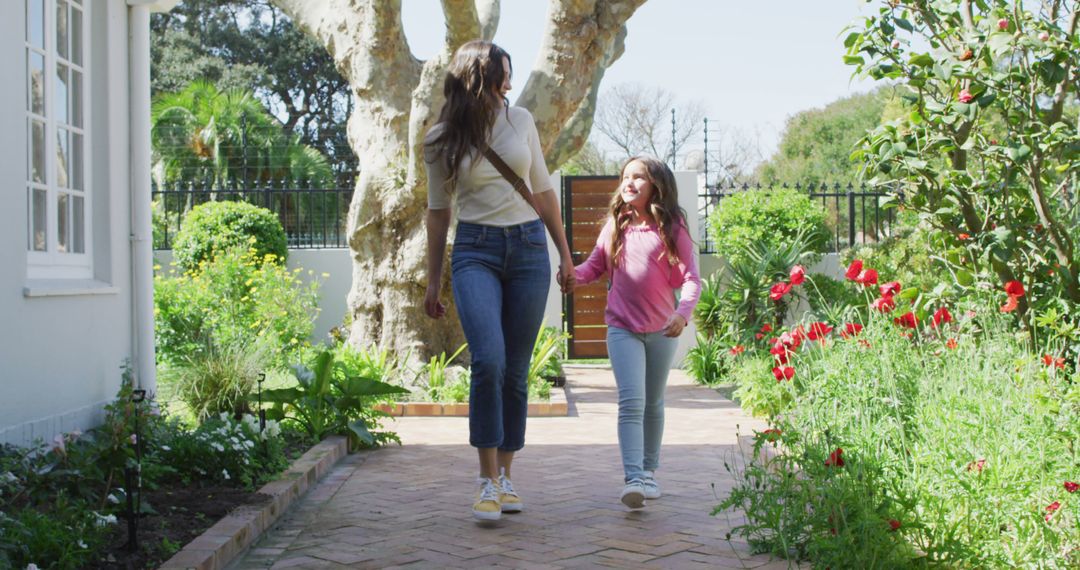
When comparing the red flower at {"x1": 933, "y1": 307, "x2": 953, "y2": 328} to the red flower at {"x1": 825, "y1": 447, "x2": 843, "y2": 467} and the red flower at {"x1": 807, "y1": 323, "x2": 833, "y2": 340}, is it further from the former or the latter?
the red flower at {"x1": 825, "y1": 447, "x2": 843, "y2": 467}

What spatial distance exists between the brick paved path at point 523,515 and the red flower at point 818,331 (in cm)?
71

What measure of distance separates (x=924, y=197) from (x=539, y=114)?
14.9 feet

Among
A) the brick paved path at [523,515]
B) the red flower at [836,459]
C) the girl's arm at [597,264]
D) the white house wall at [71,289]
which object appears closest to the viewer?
the red flower at [836,459]

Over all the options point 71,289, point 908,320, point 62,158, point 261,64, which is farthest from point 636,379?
point 261,64

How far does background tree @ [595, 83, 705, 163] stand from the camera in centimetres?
3369

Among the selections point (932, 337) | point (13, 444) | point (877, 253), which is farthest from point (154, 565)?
point (877, 253)

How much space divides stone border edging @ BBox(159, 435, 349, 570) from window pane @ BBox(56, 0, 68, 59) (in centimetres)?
255

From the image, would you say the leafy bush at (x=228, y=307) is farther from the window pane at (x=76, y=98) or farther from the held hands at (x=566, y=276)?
the held hands at (x=566, y=276)

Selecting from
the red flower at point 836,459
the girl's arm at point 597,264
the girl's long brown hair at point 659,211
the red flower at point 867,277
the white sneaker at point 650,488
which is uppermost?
the girl's long brown hair at point 659,211

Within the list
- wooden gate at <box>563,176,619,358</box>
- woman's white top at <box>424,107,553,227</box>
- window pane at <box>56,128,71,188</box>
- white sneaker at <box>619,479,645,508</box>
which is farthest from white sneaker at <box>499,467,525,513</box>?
wooden gate at <box>563,176,619,358</box>

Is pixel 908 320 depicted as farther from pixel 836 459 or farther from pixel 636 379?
pixel 836 459

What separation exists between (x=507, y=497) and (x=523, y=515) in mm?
135

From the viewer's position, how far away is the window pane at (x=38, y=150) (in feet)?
18.1

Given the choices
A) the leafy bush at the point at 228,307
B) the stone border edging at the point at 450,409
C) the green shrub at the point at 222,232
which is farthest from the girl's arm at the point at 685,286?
the green shrub at the point at 222,232
